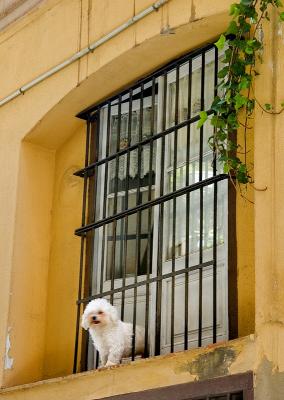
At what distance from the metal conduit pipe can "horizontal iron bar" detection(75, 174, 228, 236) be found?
1.51 metres

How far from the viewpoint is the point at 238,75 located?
24.9 feet

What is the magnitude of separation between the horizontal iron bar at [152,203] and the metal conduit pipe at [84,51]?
151cm

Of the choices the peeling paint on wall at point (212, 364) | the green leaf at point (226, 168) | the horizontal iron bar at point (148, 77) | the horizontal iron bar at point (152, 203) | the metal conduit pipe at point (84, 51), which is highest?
the metal conduit pipe at point (84, 51)

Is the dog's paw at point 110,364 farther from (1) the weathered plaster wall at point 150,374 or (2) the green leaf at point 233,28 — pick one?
(2) the green leaf at point 233,28

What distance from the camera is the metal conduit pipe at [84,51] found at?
8750 mm

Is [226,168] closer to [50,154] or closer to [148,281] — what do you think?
[148,281]

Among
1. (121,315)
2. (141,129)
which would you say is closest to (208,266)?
(121,315)

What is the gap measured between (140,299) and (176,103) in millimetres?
1660

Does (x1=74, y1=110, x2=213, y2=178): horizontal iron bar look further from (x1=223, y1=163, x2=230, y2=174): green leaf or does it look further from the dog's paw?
the dog's paw

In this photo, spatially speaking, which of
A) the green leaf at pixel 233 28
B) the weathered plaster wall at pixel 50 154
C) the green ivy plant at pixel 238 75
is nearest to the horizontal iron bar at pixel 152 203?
the green ivy plant at pixel 238 75

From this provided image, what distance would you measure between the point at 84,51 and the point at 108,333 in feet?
8.45

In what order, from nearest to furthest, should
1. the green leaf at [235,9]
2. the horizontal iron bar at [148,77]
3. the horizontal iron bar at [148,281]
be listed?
the green leaf at [235,9]
the horizontal iron bar at [148,281]
the horizontal iron bar at [148,77]

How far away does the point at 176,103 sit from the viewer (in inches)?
345

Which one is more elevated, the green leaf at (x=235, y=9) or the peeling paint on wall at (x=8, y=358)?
the green leaf at (x=235, y=9)
